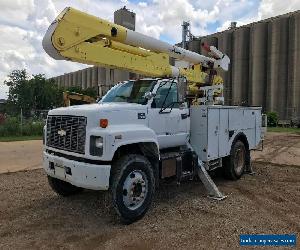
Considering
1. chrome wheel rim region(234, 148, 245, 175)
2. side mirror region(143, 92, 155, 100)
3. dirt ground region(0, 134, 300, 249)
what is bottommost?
dirt ground region(0, 134, 300, 249)

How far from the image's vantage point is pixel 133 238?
5.00m

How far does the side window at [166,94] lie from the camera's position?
6598mm

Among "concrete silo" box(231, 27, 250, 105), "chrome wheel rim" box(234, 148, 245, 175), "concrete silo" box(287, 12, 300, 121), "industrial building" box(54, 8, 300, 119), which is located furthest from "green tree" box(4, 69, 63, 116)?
"chrome wheel rim" box(234, 148, 245, 175)

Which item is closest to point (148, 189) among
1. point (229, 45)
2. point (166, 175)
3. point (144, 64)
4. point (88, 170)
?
point (166, 175)

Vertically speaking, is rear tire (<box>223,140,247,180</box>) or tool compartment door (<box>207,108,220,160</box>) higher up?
tool compartment door (<box>207,108,220,160</box>)

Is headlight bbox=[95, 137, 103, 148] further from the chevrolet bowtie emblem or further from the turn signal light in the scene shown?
the chevrolet bowtie emblem

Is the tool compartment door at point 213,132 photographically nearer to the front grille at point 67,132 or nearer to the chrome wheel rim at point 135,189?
the chrome wheel rim at point 135,189

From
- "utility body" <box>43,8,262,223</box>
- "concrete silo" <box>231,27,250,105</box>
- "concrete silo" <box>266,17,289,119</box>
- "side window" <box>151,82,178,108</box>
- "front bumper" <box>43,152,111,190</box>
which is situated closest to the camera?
"front bumper" <box>43,152,111,190</box>

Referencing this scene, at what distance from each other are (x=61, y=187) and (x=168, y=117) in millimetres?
2617

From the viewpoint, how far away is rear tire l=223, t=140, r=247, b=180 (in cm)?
863

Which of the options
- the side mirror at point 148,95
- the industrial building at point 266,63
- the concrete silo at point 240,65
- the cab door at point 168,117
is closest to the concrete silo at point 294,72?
the industrial building at point 266,63

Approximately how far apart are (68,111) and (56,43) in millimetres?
1133

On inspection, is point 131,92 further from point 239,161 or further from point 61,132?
point 239,161

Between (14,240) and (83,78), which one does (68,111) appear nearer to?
(14,240)
